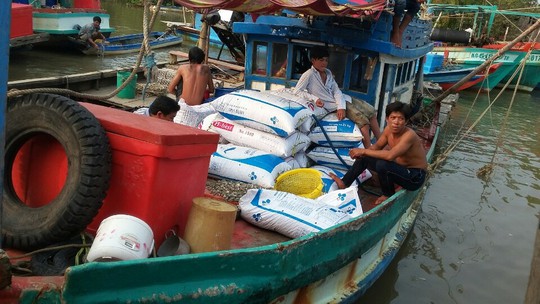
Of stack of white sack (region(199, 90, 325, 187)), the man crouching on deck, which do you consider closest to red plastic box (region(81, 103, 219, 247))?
stack of white sack (region(199, 90, 325, 187))

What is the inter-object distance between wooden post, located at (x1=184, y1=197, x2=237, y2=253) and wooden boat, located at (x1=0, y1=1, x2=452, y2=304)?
0.64ft

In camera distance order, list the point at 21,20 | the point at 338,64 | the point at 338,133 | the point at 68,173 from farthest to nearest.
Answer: the point at 21,20 < the point at 338,64 < the point at 338,133 < the point at 68,173

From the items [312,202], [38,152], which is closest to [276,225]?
[312,202]

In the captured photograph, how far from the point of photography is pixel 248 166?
455 cm

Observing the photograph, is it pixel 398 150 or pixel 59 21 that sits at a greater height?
pixel 398 150

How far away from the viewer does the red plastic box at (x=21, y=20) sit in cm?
1410

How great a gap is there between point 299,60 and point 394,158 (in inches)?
85.7

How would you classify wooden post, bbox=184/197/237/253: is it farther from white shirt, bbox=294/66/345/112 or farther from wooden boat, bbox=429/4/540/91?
wooden boat, bbox=429/4/540/91

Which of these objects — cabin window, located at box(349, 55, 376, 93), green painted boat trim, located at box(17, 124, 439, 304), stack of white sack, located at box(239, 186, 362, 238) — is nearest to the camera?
green painted boat trim, located at box(17, 124, 439, 304)

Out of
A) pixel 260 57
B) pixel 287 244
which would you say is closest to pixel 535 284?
pixel 287 244

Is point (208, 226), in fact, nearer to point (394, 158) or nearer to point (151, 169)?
point (151, 169)

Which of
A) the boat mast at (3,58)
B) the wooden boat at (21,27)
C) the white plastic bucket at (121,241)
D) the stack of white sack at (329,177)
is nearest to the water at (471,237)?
the stack of white sack at (329,177)

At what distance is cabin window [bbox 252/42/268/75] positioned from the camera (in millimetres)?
6457

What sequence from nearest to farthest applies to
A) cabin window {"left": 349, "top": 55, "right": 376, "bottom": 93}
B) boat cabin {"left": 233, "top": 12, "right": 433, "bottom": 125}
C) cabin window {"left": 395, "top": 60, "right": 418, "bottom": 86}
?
boat cabin {"left": 233, "top": 12, "right": 433, "bottom": 125}
cabin window {"left": 349, "top": 55, "right": 376, "bottom": 93}
cabin window {"left": 395, "top": 60, "right": 418, "bottom": 86}
